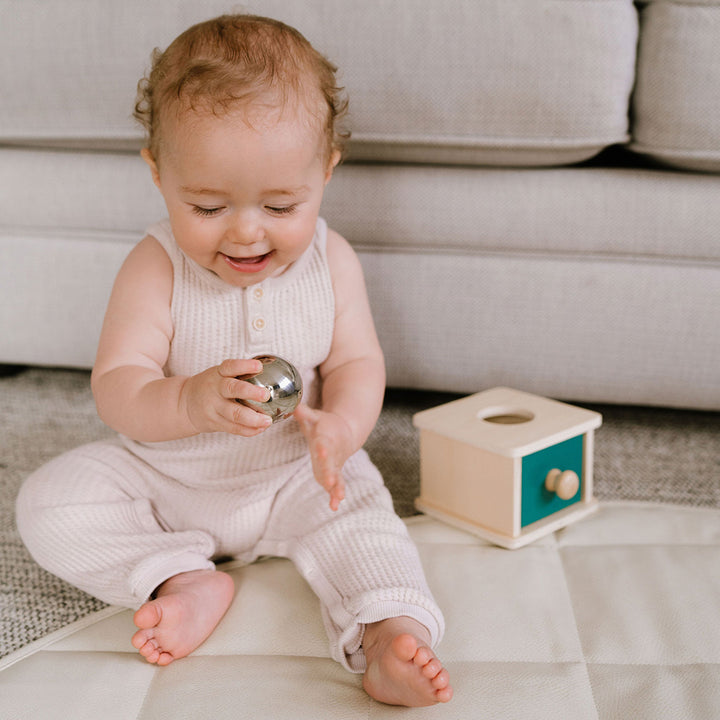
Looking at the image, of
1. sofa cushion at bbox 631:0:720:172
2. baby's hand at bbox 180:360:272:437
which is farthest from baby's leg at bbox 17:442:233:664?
sofa cushion at bbox 631:0:720:172

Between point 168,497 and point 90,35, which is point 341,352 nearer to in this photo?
point 168,497

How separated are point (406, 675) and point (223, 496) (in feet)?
0.94

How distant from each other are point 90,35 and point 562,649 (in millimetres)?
869

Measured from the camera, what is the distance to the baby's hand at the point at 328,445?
24.6 inches

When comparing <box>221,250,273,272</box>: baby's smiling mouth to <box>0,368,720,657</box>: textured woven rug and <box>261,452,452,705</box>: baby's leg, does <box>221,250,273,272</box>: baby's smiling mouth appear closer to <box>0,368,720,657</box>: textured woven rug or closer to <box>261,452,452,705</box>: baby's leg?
<box>261,452,452,705</box>: baby's leg

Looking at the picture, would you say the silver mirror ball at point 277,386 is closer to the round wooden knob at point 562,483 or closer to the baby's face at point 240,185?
the baby's face at point 240,185

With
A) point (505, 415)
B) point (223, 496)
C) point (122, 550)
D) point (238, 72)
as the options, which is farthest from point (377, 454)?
point (238, 72)

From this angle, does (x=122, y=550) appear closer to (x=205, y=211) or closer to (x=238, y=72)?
(x=205, y=211)

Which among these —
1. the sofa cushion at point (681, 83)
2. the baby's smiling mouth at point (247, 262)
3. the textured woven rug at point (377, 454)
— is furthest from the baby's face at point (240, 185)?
the sofa cushion at point (681, 83)

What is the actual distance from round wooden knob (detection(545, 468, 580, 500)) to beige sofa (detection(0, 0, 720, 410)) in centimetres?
25

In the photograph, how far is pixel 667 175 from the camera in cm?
98

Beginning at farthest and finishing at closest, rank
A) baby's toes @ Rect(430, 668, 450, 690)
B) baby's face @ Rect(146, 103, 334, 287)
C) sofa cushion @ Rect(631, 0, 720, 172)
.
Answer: sofa cushion @ Rect(631, 0, 720, 172) < baby's face @ Rect(146, 103, 334, 287) < baby's toes @ Rect(430, 668, 450, 690)

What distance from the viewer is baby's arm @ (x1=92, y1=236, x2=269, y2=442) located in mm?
625

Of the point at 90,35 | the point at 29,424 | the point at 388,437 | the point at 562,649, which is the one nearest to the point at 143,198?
the point at 90,35
